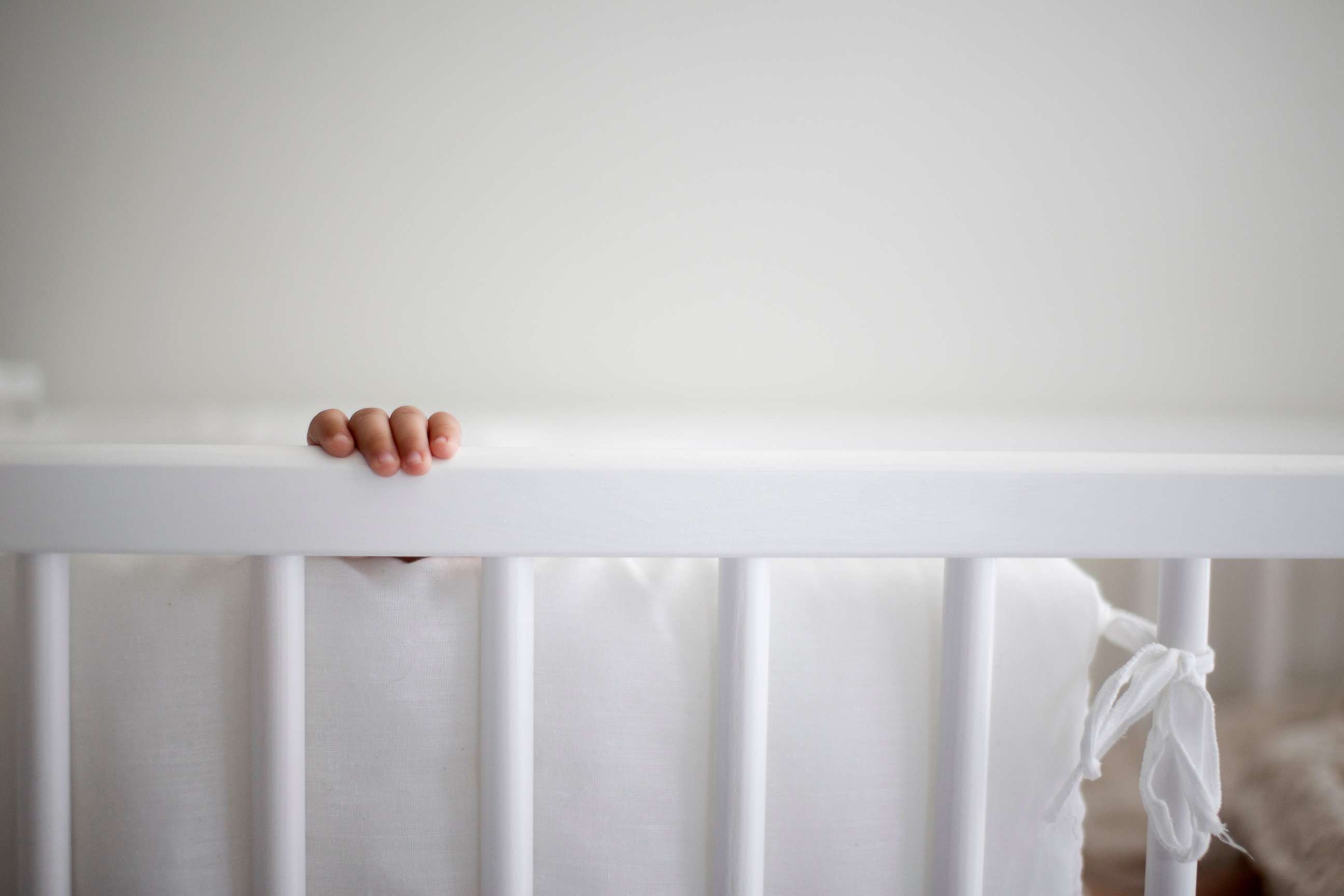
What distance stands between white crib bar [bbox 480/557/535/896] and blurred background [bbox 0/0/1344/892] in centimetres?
84

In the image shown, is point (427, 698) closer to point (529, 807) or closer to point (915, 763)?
point (529, 807)

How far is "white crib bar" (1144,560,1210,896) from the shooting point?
0.41 meters

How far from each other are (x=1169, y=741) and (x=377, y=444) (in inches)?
17.3

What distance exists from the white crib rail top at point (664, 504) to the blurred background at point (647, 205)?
822 mm

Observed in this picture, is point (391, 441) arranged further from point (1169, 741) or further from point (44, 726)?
point (1169, 741)

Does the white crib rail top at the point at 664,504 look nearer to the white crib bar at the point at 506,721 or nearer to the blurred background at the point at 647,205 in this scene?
the white crib bar at the point at 506,721

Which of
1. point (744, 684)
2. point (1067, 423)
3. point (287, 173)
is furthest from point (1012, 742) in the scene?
point (287, 173)

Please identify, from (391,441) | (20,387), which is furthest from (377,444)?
(20,387)

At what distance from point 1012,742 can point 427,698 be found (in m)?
0.32

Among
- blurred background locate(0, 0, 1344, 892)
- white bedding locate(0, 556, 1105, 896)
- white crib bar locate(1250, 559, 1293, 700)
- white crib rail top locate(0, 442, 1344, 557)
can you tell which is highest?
blurred background locate(0, 0, 1344, 892)

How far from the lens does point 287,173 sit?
3.76ft

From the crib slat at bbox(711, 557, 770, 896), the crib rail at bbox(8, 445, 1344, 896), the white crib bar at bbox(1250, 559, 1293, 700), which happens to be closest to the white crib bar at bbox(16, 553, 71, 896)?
the crib rail at bbox(8, 445, 1344, 896)

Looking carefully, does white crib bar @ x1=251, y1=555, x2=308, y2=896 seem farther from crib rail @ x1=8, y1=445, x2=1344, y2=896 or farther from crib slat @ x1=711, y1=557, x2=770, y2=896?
crib slat @ x1=711, y1=557, x2=770, y2=896

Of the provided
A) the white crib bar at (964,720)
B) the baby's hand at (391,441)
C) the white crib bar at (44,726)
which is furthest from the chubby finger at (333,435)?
the white crib bar at (964,720)
